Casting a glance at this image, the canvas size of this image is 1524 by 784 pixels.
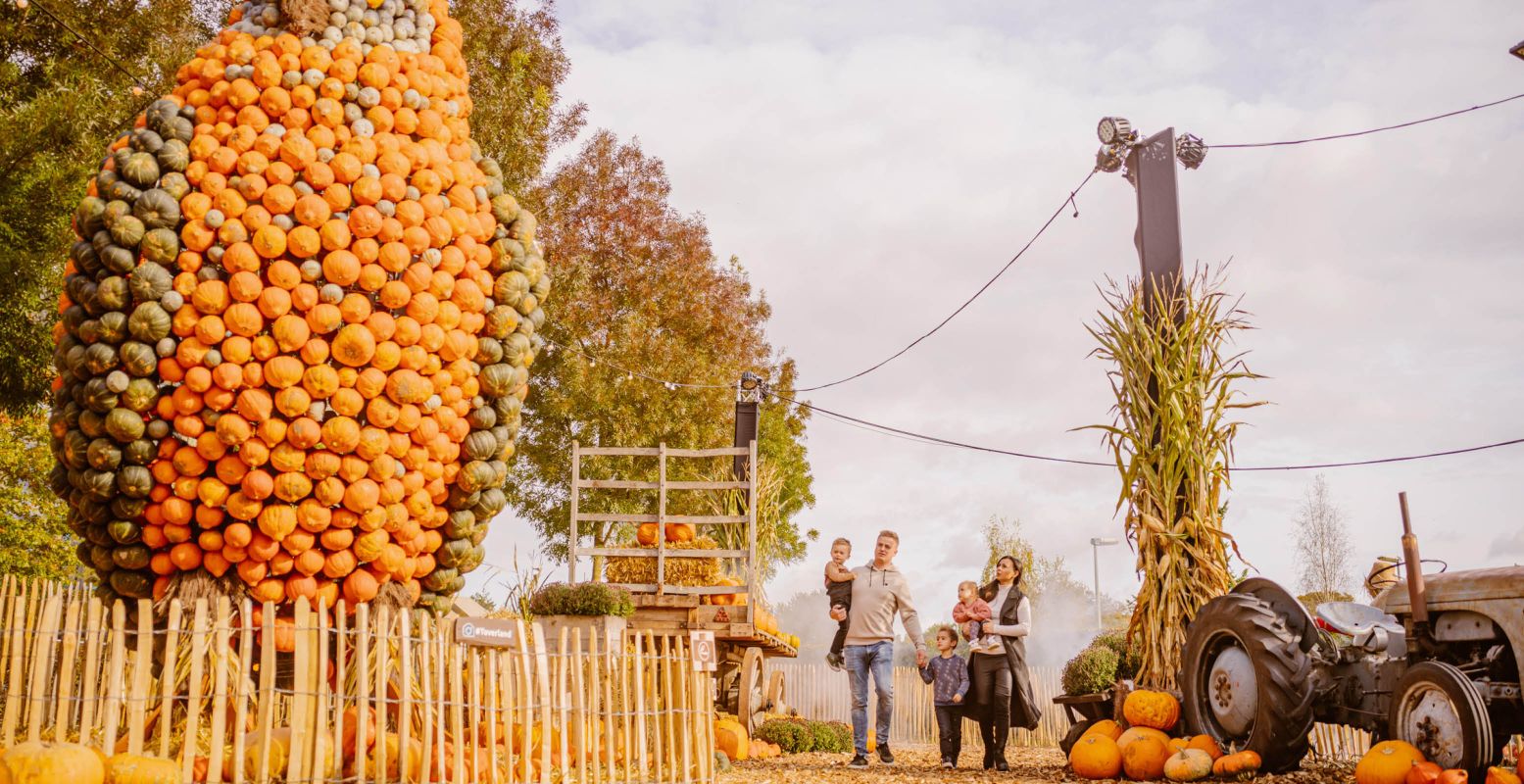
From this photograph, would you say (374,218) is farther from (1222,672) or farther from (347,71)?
(1222,672)

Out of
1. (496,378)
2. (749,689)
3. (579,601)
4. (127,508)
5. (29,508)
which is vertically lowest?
(749,689)

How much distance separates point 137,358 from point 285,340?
62 centimetres

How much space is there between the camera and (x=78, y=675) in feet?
23.4

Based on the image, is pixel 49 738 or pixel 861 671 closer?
pixel 49 738

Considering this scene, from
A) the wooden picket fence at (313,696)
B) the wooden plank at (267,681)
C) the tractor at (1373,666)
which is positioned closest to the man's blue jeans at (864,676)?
the tractor at (1373,666)

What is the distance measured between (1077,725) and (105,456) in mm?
7204

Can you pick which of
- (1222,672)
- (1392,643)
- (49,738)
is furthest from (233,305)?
(1392,643)

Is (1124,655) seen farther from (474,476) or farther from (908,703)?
(908,703)

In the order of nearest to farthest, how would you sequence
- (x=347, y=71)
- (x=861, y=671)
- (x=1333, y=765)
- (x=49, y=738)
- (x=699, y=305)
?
(x=49, y=738), (x=347, y=71), (x=1333, y=765), (x=861, y=671), (x=699, y=305)

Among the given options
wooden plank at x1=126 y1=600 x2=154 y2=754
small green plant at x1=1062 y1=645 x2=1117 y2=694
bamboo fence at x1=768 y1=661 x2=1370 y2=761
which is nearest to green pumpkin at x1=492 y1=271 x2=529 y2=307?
wooden plank at x1=126 y1=600 x2=154 y2=754

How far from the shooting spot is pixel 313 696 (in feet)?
16.4

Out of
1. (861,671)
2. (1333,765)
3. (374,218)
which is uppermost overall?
(374,218)

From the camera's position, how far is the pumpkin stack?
524 centimetres

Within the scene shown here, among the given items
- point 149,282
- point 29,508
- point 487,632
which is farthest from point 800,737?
point 29,508
